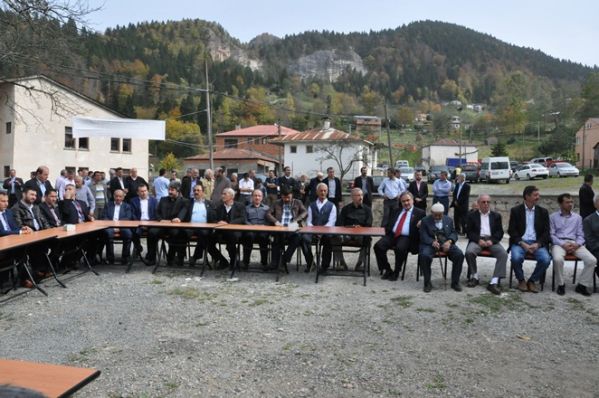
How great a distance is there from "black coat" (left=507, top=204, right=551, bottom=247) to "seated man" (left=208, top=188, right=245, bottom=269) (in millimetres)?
3841

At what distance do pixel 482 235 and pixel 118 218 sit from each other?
582 cm

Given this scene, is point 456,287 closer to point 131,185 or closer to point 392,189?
point 392,189

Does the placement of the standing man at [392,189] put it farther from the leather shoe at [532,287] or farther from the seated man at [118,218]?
the seated man at [118,218]

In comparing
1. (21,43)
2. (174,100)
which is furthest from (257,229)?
(174,100)

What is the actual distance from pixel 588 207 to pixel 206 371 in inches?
324

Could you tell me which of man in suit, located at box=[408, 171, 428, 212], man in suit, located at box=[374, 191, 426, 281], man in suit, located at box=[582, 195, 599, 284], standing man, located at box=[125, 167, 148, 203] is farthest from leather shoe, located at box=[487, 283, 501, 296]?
standing man, located at box=[125, 167, 148, 203]

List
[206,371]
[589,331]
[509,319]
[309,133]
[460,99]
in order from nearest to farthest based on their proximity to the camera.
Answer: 1. [206,371]
2. [589,331]
3. [509,319]
4. [309,133]
5. [460,99]

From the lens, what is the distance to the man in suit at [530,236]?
6.18m

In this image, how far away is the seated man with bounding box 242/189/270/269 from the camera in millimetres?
7398

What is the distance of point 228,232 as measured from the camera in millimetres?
7453

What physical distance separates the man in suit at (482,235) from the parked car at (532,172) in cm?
3157

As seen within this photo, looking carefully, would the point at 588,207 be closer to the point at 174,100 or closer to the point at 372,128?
the point at 372,128

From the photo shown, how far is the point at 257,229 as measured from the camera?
6789 mm

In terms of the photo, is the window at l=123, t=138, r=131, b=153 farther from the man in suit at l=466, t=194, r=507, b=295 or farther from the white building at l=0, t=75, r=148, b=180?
the man in suit at l=466, t=194, r=507, b=295
